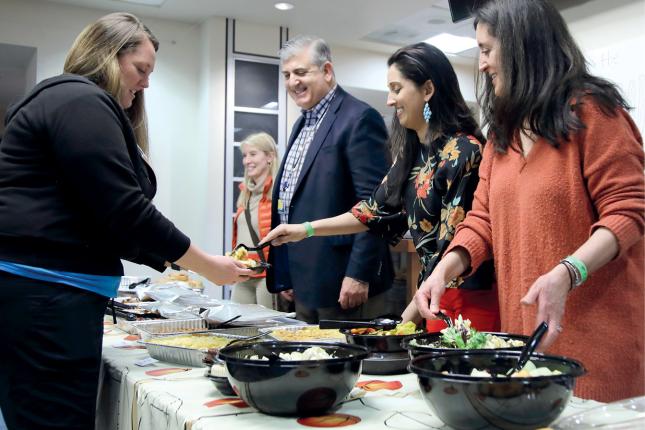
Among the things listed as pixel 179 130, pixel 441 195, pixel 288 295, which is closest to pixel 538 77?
pixel 441 195

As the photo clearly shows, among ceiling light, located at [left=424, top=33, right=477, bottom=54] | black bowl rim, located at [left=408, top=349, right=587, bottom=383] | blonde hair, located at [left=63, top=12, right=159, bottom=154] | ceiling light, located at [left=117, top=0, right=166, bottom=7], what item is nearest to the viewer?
black bowl rim, located at [left=408, top=349, right=587, bottom=383]

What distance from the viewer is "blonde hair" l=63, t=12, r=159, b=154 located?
1.44 metres

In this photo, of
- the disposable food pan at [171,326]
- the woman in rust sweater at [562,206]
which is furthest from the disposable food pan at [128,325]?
the woman in rust sweater at [562,206]

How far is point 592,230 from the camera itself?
1204 mm

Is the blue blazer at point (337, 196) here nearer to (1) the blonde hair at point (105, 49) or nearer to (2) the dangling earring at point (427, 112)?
(2) the dangling earring at point (427, 112)

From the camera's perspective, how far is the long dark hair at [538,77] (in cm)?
127

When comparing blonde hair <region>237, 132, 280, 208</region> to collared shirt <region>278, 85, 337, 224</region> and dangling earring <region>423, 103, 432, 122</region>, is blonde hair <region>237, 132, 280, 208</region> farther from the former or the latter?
dangling earring <region>423, 103, 432, 122</region>

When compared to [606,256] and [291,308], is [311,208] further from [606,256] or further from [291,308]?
[606,256]

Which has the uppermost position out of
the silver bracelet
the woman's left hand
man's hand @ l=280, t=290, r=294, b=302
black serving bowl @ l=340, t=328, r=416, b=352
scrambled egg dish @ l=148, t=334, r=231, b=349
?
the silver bracelet

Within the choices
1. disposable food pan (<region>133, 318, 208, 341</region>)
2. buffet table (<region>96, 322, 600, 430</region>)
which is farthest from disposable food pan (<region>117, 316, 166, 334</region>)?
buffet table (<region>96, 322, 600, 430</region>)

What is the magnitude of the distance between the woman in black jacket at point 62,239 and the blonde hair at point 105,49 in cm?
14

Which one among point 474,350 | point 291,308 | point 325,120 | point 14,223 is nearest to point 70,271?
point 14,223

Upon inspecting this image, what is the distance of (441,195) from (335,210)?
2.36 feet

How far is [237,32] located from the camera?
534cm
